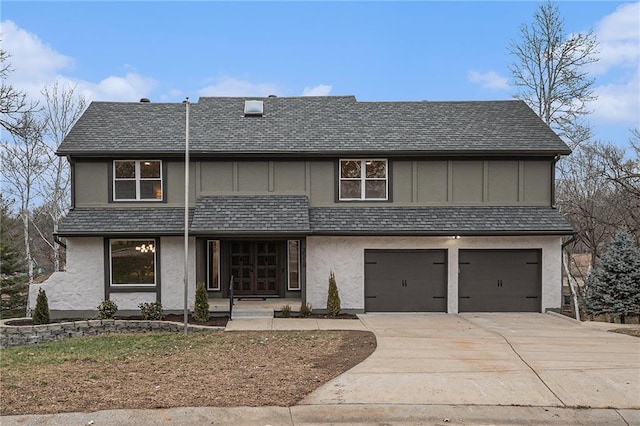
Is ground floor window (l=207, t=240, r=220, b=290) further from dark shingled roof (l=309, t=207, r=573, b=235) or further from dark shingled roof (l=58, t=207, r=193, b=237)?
dark shingled roof (l=309, t=207, r=573, b=235)

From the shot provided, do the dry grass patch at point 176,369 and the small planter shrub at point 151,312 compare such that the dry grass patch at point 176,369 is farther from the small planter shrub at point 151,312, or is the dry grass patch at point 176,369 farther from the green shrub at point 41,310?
the green shrub at point 41,310

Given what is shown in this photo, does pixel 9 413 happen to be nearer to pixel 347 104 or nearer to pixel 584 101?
pixel 347 104

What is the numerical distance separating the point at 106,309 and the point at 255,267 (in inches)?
180

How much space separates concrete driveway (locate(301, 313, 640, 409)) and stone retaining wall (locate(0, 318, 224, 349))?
5.86 metres

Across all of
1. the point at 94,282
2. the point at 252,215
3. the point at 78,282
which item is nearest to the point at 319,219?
the point at 252,215

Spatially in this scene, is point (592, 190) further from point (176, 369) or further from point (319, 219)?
point (176, 369)

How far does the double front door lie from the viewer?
49.0 ft

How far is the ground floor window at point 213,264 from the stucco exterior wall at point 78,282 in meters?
3.15

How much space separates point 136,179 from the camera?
14.2 meters

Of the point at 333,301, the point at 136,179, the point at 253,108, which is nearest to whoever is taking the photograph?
the point at 333,301

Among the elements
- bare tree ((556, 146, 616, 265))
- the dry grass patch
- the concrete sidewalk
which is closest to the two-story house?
the dry grass patch

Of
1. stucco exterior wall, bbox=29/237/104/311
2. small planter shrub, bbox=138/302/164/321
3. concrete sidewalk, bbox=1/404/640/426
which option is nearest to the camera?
concrete sidewalk, bbox=1/404/640/426

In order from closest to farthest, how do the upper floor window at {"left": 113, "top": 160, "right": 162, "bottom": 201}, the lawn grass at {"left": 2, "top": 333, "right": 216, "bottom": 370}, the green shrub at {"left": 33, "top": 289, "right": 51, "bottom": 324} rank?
1. the lawn grass at {"left": 2, "top": 333, "right": 216, "bottom": 370}
2. the green shrub at {"left": 33, "top": 289, "right": 51, "bottom": 324}
3. the upper floor window at {"left": 113, "top": 160, "right": 162, "bottom": 201}

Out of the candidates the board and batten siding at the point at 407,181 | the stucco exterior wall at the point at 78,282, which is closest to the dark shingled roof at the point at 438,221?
the board and batten siding at the point at 407,181
